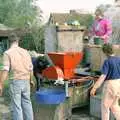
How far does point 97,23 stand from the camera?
30.0ft

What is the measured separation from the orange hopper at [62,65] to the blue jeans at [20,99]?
0.96 meters

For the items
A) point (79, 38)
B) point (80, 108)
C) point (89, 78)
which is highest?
point (79, 38)

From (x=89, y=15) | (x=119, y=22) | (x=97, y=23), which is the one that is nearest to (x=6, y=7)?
(x=89, y=15)

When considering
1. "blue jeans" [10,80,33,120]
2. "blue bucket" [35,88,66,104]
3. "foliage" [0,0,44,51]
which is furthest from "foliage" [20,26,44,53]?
"foliage" [0,0,44,51]

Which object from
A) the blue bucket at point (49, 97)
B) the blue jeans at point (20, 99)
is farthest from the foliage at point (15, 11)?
the blue jeans at point (20, 99)

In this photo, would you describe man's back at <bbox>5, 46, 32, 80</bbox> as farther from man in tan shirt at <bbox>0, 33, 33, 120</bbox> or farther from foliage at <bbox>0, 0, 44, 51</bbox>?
foliage at <bbox>0, 0, 44, 51</bbox>

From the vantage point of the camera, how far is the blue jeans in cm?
668

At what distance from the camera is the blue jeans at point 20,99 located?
21.9 ft

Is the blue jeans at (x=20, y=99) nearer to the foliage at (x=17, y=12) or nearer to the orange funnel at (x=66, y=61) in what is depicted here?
the orange funnel at (x=66, y=61)

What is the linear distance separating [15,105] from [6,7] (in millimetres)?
34029

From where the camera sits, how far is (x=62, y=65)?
777 centimetres

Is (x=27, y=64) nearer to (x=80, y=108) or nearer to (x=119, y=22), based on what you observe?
(x=80, y=108)

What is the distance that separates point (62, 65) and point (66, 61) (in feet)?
0.40

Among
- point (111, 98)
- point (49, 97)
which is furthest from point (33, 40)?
point (111, 98)
